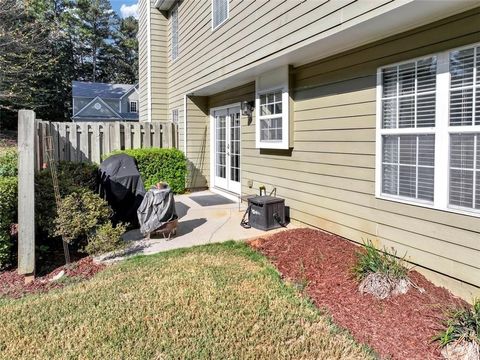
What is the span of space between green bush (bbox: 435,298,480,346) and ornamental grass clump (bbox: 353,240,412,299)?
26.5 inches

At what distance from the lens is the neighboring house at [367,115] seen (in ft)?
10.6

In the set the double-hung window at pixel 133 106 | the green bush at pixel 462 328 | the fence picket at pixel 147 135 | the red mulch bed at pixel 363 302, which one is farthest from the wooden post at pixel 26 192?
the double-hung window at pixel 133 106

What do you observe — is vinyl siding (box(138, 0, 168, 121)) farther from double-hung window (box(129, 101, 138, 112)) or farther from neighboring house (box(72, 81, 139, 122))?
double-hung window (box(129, 101, 138, 112))

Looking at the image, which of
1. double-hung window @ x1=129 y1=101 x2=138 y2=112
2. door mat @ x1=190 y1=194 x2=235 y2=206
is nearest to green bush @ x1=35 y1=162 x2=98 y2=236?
door mat @ x1=190 y1=194 x2=235 y2=206

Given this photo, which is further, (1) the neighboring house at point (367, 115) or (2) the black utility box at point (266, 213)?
(2) the black utility box at point (266, 213)

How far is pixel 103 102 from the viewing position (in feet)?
101

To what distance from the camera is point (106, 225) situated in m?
4.50

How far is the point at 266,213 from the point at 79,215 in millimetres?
2706

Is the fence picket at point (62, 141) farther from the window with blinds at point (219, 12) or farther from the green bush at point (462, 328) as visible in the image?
the green bush at point (462, 328)

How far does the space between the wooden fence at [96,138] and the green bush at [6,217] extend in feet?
15.8

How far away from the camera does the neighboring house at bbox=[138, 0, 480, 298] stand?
3.23m

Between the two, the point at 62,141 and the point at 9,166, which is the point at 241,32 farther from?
the point at 62,141

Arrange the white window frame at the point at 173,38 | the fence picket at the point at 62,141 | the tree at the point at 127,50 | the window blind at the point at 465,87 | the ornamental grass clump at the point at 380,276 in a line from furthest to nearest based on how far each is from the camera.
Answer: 1. the tree at the point at 127,50
2. the white window frame at the point at 173,38
3. the fence picket at the point at 62,141
4. the ornamental grass clump at the point at 380,276
5. the window blind at the point at 465,87

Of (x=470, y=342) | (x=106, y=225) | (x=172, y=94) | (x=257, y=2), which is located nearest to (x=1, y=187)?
(x=106, y=225)
